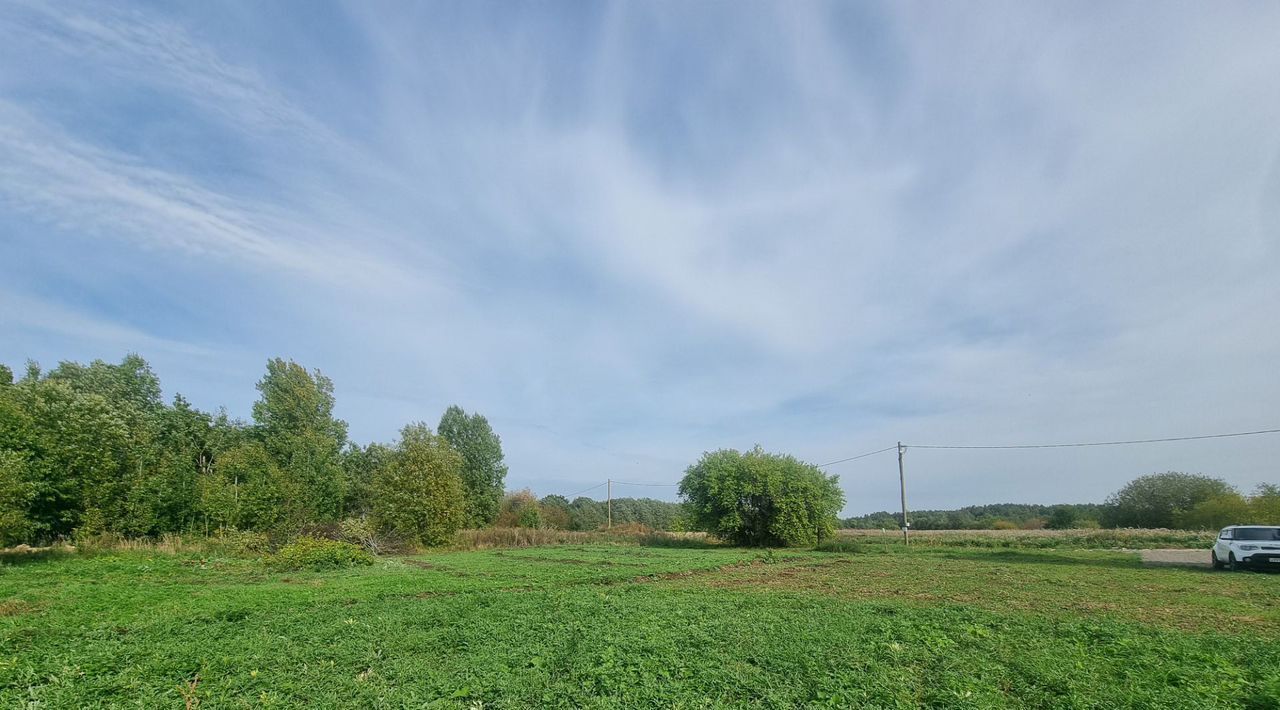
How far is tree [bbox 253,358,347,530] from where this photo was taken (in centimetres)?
4072

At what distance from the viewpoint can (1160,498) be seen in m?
61.1

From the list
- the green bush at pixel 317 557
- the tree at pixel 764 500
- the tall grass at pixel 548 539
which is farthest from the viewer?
the tall grass at pixel 548 539

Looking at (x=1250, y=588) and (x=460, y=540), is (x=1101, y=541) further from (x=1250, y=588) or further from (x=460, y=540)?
(x=460, y=540)

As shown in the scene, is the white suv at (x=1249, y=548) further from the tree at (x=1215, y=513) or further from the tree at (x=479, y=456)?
the tree at (x=479, y=456)

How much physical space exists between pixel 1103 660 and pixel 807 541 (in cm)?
3385

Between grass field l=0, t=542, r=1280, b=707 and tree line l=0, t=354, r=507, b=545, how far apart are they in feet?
52.9

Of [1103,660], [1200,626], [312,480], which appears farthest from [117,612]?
[312,480]

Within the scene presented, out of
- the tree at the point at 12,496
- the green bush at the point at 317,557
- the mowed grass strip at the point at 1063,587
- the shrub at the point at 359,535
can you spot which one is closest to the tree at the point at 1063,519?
the mowed grass strip at the point at 1063,587

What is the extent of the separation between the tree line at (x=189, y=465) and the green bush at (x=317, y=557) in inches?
316

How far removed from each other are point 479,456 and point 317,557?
3468 centimetres

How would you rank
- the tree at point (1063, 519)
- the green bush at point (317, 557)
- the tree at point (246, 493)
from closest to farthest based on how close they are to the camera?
the green bush at point (317, 557), the tree at point (246, 493), the tree at point (1063, 519)

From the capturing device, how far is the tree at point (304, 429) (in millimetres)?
40719

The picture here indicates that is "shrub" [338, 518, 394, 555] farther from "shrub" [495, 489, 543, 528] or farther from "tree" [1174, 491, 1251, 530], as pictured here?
"tree" [1174, 491, 1251, 530]

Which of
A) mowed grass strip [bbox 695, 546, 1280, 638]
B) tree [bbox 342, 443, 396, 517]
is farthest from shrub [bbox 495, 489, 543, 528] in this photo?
mowed grass strip [bbox 695, 546, 1280, 638]
